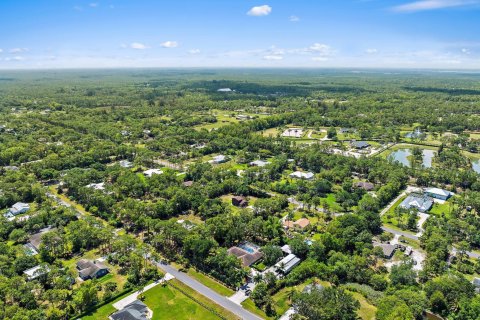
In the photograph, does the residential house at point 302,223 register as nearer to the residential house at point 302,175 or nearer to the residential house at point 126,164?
the residential house at point 302,175

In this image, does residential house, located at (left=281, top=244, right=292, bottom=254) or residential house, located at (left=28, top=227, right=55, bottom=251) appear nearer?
residential house, located at (left=281, top=244, right=292, bottom=254)

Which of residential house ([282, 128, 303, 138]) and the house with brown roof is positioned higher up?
residential house ([282, 128, 303, 138])

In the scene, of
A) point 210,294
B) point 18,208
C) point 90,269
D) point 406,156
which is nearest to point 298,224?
point 210,294

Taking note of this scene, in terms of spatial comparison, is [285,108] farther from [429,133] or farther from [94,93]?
[94,93]

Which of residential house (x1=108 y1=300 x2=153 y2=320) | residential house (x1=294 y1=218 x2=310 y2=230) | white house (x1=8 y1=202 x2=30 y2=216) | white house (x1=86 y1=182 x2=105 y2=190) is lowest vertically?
residential house (x1=108 y1=300 x2=153 y2=320)

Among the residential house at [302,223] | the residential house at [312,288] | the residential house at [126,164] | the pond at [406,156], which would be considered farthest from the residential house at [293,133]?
the residential house at [312,288]

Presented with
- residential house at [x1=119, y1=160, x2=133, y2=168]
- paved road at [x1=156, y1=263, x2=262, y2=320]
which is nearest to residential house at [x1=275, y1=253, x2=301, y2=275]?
paved road at [x1=156, y1=263, x2=262, y2=320]

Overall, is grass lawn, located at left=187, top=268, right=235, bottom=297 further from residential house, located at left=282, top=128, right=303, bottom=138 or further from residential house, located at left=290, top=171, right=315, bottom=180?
residential house, located at left=282, top=128, right=303, bottom=138
